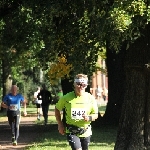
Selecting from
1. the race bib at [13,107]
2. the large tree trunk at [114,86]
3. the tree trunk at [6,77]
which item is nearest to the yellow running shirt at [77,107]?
the race bib at [13,107]

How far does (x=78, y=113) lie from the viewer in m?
8.95

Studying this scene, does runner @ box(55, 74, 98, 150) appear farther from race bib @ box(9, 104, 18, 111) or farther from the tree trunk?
the tree trunk

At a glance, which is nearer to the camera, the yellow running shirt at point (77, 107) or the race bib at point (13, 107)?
the yellow running shirt at point (77, 107)

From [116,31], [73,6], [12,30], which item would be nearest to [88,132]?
[116,31]

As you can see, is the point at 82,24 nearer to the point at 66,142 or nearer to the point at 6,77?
the point at 66,142

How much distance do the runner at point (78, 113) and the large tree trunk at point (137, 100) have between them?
147 inches

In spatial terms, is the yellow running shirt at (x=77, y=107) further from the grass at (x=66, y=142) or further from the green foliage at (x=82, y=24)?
the grass at (x=66, y=142)

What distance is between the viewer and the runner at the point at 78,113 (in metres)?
9.00

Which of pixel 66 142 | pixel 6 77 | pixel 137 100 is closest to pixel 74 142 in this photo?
pixel 137 100

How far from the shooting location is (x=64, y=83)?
83.3 ft

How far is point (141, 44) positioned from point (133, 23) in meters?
1.07

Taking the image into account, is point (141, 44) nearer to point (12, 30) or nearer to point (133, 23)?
point (133, 23)

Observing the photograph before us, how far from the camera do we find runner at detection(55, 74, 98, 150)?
9.00 metres

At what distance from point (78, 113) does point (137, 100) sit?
409 centimetres
